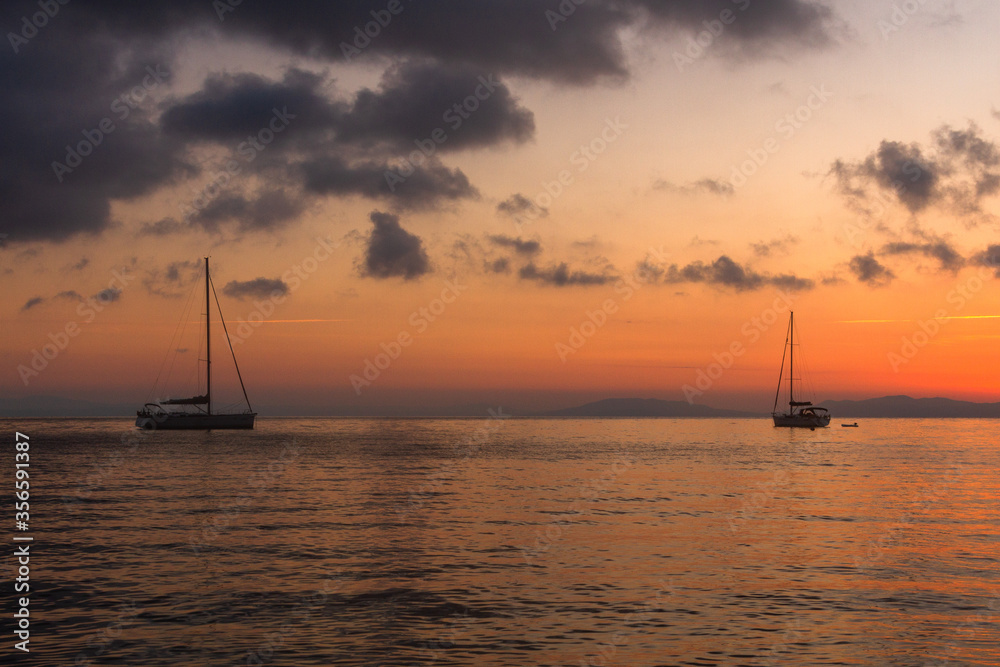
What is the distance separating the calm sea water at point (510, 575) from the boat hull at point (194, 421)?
272 feet

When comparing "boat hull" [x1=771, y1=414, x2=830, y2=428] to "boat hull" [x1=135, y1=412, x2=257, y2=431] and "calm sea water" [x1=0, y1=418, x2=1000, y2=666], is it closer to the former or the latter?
"boat hull" [x1=135, y1=412, x2=257, y2=431]

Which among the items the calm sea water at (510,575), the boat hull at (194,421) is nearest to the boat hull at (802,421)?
the boat hull at (194,421)

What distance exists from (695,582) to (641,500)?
882 inches

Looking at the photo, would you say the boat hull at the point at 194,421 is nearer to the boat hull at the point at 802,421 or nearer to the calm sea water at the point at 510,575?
the calm sea water at the point at 510,575

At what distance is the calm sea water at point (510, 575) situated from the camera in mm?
18078

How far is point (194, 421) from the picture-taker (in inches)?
5364

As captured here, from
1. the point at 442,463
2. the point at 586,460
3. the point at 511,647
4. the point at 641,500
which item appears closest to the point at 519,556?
the point at 511,647

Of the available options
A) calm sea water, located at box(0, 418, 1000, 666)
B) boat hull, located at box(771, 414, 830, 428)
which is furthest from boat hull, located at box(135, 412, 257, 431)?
boat hull, located at box(771, 414, 830, 428)

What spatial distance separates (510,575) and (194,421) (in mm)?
122952

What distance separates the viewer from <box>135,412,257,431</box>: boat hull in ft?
443

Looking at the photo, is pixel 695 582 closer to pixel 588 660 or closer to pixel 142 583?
pixel 588 660

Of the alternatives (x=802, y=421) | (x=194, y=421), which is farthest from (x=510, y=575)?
(x=802, y=421)

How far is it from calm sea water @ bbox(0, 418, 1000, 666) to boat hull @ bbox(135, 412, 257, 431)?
8302 centimetres

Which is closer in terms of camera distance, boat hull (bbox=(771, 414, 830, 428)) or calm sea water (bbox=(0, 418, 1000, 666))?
calm sea water (bbox=(0, 418, 1000, 666))
